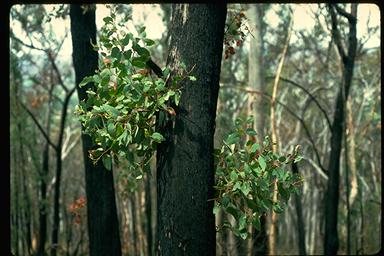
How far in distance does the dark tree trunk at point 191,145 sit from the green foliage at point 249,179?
0.21 metres

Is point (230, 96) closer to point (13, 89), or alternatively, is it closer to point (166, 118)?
point (13, 89)

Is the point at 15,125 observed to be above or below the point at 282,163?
above

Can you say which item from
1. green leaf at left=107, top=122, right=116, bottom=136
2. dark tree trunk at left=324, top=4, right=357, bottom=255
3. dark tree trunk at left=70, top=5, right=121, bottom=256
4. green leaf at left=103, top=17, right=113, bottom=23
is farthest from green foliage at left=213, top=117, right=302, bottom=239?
dark tree trunk at left=324, top=4, right=357, bottom=255

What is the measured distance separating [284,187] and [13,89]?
1623 centimetres

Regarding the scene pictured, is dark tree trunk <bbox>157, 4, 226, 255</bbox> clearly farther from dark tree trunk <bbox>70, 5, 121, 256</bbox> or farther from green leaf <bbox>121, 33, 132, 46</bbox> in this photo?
dark tree trunk <bbox>70, 5, 121, 256</bbox>

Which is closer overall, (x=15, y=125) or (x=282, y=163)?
(x=282, y=163)

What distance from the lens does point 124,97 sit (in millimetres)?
4605

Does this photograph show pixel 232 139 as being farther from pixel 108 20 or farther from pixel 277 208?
pixel 108 20

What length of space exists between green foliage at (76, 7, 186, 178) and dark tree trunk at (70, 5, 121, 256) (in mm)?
3440

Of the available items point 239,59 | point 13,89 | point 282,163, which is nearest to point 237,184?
point 282,163

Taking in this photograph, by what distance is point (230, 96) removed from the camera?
25703mm

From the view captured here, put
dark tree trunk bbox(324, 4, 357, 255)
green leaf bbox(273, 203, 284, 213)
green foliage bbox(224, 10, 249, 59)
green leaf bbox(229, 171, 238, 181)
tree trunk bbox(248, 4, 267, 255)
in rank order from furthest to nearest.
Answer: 1. tree trunk bbox(248, 4, 267, 255)
2. dark tree trunk bbox(324, 4, 357, 255)
3. green foliage bbox(224, 10, 249, 59)
4. green leaf bbox(273, 203, 284, 213)
5. green leaf bbox(229, 171, 238, 181)

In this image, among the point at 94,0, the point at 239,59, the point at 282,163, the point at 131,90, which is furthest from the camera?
the point at 239,59

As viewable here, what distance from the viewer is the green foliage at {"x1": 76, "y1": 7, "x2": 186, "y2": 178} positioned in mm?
4555
